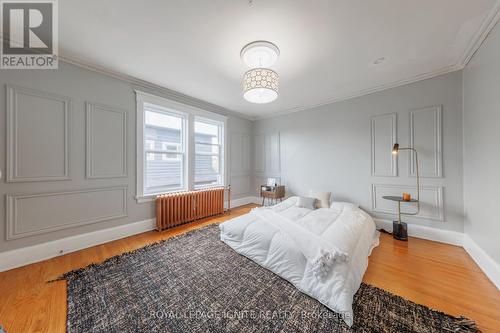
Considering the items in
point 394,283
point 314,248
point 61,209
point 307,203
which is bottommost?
point 394,283

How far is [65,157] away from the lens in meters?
2.41

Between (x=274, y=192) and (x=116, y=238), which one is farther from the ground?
(x=274, y=192)

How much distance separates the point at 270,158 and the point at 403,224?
3.12 meters

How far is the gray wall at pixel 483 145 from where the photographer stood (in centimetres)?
183

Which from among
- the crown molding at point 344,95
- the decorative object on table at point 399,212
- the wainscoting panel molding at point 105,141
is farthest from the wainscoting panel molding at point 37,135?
the decorative object on table at point 399,212

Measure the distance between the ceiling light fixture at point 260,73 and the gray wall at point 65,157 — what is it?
2.20m

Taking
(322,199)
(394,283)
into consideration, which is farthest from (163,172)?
(394,283)

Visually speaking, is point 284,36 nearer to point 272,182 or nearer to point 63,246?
point 272,182

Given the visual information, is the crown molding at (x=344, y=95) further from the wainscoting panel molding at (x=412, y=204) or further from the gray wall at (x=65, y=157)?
the wainscoting panel molding at (x=412, y=204)

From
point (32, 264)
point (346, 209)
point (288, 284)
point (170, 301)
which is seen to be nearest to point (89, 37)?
point (32, 264)

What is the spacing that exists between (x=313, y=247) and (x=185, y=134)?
3267mm

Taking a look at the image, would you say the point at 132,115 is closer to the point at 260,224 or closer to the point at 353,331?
the point at 260,224

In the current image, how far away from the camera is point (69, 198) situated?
96.8 inches

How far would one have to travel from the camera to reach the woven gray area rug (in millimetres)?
1336
